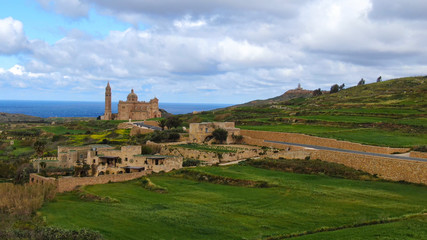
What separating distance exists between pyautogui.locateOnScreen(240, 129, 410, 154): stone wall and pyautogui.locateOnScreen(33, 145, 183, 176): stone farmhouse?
1352 cm

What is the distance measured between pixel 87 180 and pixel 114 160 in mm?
6729

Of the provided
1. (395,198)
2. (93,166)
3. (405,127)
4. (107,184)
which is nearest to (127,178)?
(107,184)

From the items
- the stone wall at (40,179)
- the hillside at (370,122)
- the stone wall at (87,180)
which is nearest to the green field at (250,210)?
the stone wall at (87,180)

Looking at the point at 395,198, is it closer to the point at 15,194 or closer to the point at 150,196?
the point at 150,196

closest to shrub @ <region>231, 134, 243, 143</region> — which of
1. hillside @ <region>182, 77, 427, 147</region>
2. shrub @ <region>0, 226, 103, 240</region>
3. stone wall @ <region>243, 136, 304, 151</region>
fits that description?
stone wall @ <region>243, 136, 304, 151</region>

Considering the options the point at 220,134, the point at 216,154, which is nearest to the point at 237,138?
the point at 220,134

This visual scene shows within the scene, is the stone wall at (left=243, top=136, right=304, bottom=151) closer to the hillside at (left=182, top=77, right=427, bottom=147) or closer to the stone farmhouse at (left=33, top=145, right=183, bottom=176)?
the hillside at (left=182, top=77, right=427, bottom=147)

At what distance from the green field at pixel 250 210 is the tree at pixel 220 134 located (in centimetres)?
1696

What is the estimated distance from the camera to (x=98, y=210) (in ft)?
71.3

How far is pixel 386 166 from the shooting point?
28.3 m

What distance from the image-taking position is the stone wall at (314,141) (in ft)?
112

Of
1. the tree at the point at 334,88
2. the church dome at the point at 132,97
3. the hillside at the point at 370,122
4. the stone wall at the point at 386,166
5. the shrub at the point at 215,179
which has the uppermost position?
the tree at the point at 334,88

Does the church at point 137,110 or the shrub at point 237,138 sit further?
the church at point 137,110

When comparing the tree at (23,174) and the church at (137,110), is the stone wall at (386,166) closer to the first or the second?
the tree at (23,174)
